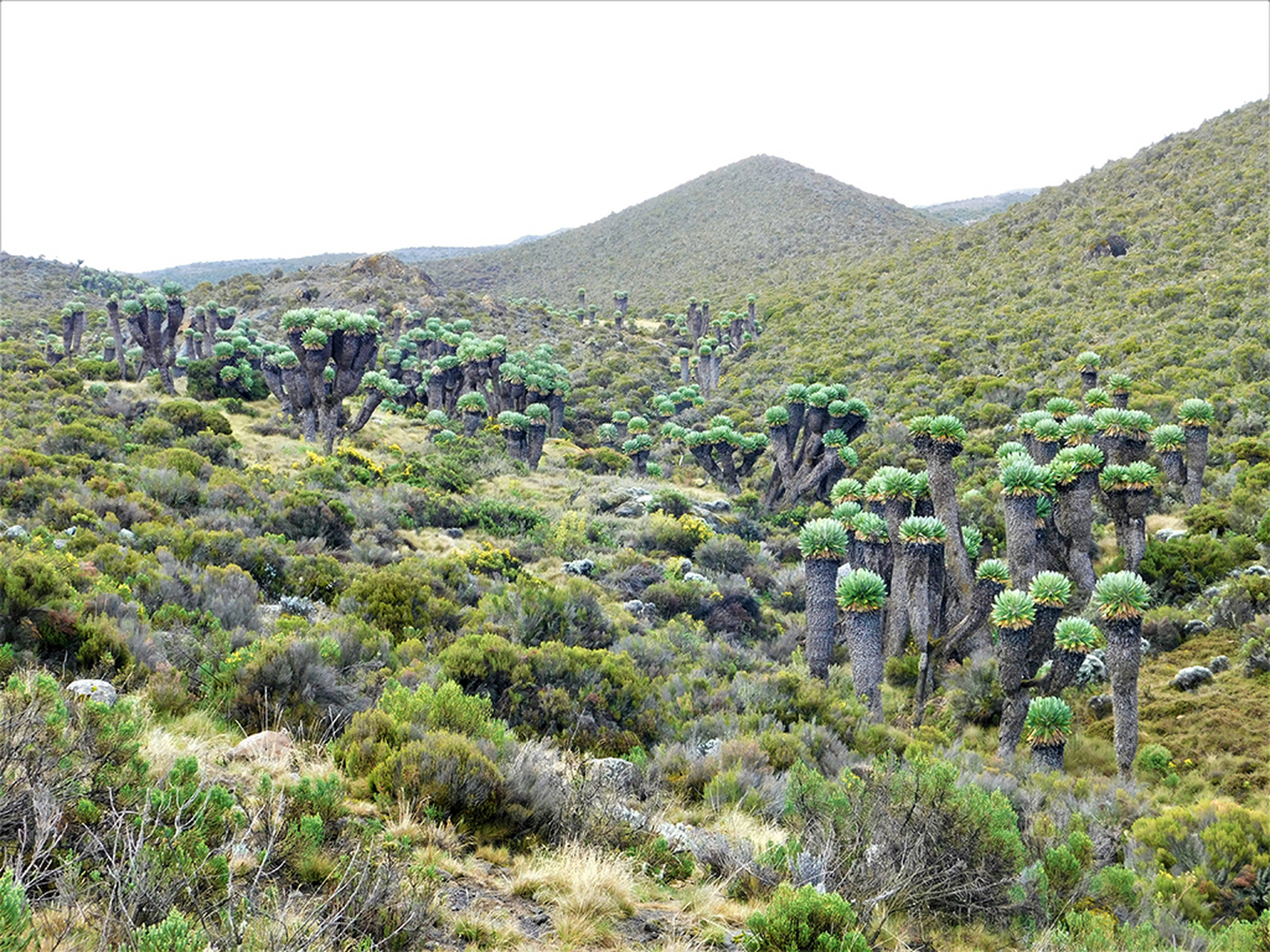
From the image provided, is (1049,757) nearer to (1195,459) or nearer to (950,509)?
(950,509)

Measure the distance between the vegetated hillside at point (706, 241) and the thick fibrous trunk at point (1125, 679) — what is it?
52.5 m

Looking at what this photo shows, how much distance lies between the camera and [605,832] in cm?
471

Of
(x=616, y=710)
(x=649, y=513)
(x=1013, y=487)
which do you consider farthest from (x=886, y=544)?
(x=649, y=513)

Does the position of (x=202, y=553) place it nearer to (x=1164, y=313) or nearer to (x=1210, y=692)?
(x=1210, y=692)

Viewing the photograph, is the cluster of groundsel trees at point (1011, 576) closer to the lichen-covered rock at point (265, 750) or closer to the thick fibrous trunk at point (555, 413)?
the lichen-covered rock at point (265, 750)

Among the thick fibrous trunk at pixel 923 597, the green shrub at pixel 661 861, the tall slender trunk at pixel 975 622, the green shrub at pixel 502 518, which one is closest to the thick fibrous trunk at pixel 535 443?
the green shrub at pixel 502 518

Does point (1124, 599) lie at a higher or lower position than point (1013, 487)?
lower

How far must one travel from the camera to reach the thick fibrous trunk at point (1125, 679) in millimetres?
8867

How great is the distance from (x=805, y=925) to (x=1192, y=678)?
10145 mm

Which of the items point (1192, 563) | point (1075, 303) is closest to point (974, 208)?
point (1075, 303)

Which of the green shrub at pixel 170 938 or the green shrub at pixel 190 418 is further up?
the green shrub at pixel 190 418

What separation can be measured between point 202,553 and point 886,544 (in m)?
11.3

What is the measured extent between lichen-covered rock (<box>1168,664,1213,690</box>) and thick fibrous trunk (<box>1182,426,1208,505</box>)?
267 inches

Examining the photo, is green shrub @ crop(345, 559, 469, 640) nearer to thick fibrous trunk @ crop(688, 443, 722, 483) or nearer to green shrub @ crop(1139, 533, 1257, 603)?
green shrub @ crop(1139, 533, 1257, 603)
